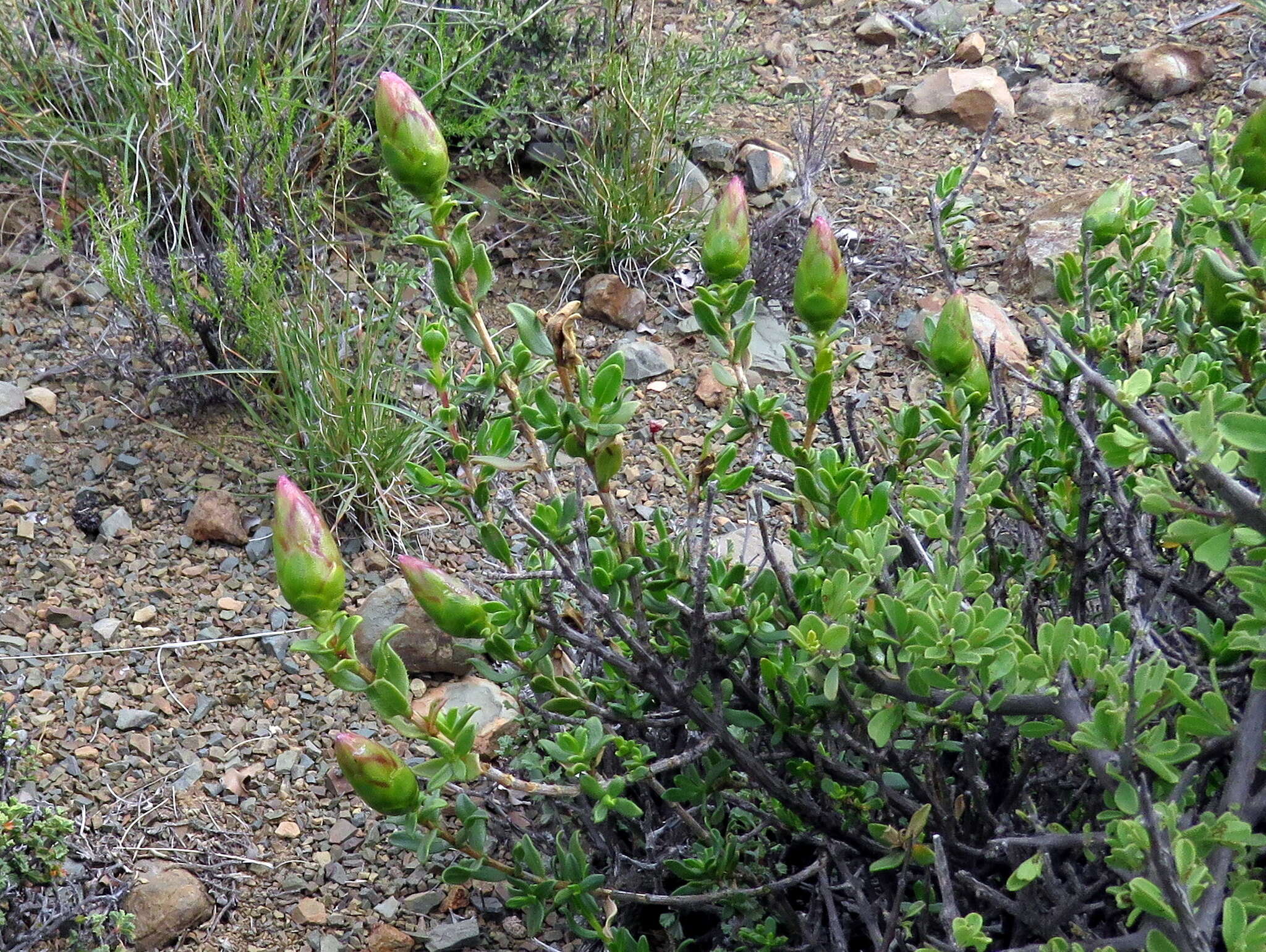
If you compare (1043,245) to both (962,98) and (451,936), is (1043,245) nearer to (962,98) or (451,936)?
(962,98)

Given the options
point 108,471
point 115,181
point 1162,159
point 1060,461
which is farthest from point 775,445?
point 1162,159

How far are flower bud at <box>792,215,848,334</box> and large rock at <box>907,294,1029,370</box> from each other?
1.67m

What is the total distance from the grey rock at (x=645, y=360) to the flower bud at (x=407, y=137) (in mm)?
1833

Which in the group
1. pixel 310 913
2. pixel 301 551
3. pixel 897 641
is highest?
pixel 301 551

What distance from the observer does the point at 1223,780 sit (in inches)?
50.7

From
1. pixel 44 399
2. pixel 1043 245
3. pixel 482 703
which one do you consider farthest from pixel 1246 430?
pixel 44 399

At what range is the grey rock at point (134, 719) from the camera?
2.30 metres

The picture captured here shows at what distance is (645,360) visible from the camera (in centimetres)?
321

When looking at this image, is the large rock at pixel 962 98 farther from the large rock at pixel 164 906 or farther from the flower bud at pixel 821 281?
the large rock at pixel 164 906

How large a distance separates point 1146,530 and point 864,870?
0.57 meters

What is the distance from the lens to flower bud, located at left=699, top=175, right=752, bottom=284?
1384mm

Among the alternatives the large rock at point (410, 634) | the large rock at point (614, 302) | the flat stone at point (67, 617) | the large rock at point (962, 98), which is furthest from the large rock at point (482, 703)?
the large rock at point (962, 98)

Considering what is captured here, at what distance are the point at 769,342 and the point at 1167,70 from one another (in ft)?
6.51

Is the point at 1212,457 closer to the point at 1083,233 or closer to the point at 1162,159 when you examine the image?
the point at 1083,233
